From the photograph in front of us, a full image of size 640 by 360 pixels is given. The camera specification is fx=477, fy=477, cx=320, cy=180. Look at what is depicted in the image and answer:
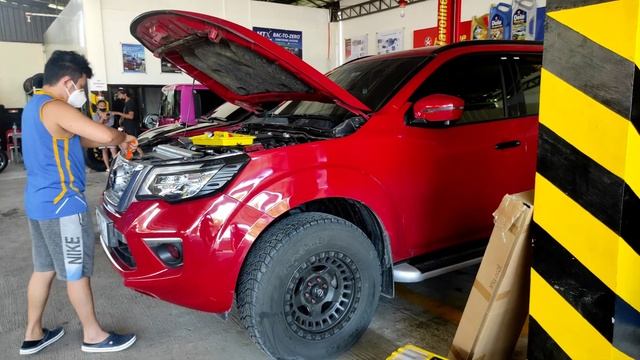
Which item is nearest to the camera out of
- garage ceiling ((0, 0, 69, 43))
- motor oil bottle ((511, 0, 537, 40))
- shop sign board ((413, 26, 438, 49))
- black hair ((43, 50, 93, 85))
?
black hair ((43, 50, 93, 85))

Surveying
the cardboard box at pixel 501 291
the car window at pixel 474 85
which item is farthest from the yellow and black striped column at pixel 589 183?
the car window at pixel 474 85

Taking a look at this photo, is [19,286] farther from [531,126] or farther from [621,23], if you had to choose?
[621,23]

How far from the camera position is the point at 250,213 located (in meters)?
2.20

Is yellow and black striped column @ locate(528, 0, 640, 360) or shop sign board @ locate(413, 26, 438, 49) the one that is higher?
shop sign board @ locate(413, 26, 438, 49)

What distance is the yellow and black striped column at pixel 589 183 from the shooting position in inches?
51.0

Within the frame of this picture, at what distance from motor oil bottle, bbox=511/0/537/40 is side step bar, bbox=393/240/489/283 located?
7.99m

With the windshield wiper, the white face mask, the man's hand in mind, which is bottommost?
the man's hand

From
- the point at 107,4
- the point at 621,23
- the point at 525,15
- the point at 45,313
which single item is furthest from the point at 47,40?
the point at 621,23

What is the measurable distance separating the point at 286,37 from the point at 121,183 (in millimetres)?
13175

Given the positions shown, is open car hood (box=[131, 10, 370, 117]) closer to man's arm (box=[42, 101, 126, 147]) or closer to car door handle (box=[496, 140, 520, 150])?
man's arm (box=[42, 101, 126, 147])

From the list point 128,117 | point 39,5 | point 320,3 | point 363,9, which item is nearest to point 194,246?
point 128,117

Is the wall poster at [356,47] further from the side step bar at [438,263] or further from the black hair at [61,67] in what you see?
the black hair at [61,67]

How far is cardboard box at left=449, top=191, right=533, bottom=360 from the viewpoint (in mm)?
1683

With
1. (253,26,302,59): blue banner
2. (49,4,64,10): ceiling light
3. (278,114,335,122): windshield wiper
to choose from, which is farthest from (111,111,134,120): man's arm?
(49,4,64,10): ceiling light
